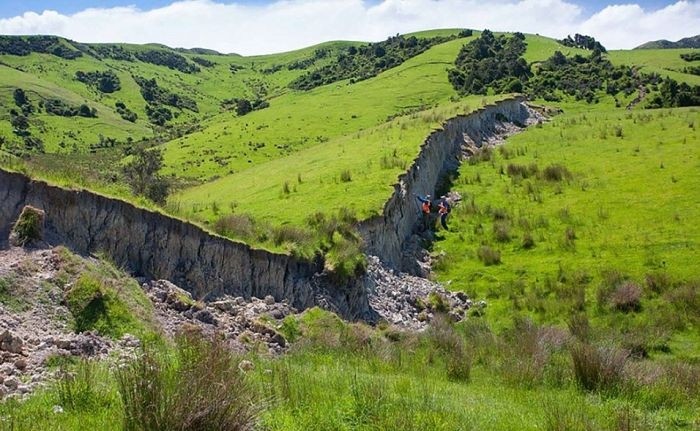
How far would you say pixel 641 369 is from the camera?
12148 millimetres

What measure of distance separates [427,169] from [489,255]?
9075 millimetres

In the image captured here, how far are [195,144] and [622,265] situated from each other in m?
54.0

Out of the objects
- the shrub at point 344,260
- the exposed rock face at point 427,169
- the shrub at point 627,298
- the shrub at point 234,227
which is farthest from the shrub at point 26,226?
the shrub at point 627,298

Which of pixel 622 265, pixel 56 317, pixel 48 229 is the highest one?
pixel 48 229

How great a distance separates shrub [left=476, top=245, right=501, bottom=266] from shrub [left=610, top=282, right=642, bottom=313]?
5429mm

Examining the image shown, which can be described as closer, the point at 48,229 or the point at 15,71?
the point at 48,229

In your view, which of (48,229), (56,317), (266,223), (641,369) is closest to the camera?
(56,317)

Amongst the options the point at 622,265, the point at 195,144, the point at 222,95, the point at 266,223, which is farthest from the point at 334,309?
the point at 222,95

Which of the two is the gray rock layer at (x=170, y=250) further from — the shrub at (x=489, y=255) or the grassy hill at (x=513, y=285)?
the shrub at (x=489, y=255)

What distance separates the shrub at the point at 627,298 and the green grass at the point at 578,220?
272 millimetres

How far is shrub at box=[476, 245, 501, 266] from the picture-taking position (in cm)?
2497

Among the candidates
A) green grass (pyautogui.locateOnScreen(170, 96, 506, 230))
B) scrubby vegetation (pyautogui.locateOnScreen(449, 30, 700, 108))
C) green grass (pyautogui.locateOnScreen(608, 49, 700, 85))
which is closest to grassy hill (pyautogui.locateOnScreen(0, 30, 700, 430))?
green grass (pyautogui.locateOnScreen(170, 96, 506, 230))

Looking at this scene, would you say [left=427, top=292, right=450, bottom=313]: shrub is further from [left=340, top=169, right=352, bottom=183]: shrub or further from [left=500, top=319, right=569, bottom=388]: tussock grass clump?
[left=340, top=169, right=352, bottom=183]: shrub

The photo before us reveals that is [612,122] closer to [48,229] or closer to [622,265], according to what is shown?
[622,265]
